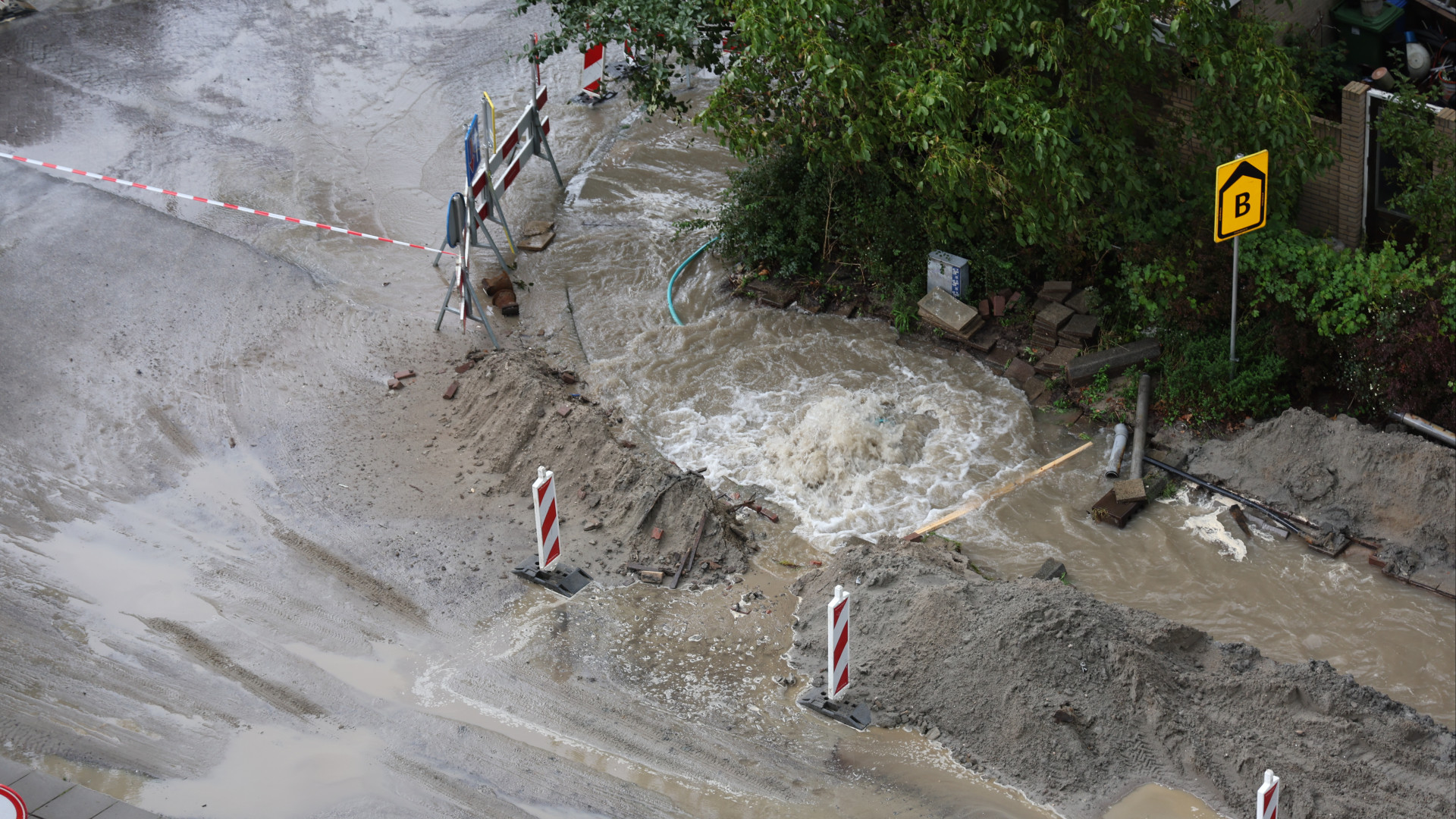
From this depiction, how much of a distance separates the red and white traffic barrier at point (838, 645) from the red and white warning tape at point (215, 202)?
7625 mm

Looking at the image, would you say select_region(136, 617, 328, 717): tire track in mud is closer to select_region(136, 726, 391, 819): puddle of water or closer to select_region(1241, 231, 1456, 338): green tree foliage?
select_region(136, 726, 391, 819): puddle of water

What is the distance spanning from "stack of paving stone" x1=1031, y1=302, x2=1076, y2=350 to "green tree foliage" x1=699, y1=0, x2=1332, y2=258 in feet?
2.10

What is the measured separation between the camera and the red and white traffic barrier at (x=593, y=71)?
15.1 m

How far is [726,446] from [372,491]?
3.12 m

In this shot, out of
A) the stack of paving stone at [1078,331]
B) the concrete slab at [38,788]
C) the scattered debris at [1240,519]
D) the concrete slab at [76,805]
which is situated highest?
the stack of paving stone at [1078,331]

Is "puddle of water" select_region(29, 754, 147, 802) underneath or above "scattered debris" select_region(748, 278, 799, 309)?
underneath

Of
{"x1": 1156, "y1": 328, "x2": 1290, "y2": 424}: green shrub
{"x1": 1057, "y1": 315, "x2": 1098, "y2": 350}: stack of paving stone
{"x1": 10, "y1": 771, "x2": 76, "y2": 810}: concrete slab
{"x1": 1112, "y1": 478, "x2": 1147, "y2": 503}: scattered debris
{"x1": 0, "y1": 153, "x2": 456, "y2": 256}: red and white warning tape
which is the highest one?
{"x1": 0, "y1": 153, "x2": 456, "y2": 256}: red and white warning tape

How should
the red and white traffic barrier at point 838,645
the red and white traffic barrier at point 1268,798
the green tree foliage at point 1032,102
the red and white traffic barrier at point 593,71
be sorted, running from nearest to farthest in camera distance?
1. the red and white traffic barrier at point 1268,798
2. the red and white traffic barrier at point 838,645
3. the green tree foliage at point 1032,102
4. the red and white traffic barrier at point 593,71

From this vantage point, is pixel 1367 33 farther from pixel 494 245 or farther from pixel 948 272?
pixel 494 245

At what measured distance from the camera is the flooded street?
6.93 meters

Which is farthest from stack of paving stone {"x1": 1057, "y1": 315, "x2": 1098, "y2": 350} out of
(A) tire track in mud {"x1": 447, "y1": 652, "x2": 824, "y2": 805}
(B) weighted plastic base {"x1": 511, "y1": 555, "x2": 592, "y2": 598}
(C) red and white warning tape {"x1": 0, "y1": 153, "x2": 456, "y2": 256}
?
(C) red and white warning tape {"x1": 0, "y1": 153, "x2": 456, "y2": 256}

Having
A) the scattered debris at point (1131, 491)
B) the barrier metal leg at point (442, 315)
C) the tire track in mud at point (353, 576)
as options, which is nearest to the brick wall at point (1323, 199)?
the scattered debris at point (1131, 491)

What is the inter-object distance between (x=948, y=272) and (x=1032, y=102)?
2365mm

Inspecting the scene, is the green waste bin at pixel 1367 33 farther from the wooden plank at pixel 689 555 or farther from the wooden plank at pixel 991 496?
the wooden plank at pixel 689 555
